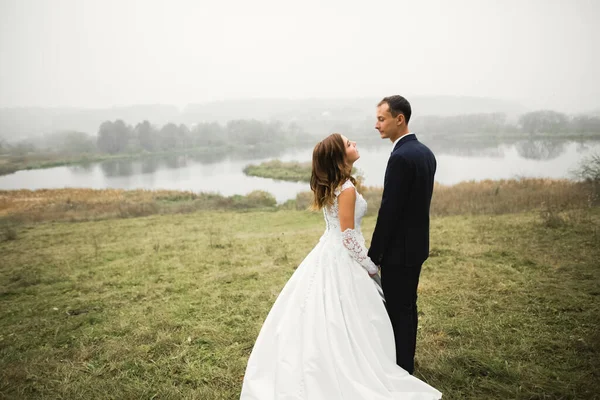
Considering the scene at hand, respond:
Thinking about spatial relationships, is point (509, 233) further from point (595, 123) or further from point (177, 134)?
point (177, 134)

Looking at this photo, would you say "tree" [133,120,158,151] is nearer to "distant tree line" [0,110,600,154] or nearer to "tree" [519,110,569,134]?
"distant tree line" [0,110,600,154]

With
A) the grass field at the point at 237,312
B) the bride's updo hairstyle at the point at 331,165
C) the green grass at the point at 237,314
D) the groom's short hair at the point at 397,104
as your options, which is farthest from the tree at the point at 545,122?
the bride's updo hairstyle at the point at 331,165

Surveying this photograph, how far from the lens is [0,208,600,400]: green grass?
338 cm

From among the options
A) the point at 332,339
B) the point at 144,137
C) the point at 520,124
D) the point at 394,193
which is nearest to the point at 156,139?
the point at 144,137

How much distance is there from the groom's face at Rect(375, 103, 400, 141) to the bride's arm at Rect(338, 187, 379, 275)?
0.56 metres

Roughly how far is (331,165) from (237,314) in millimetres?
3166

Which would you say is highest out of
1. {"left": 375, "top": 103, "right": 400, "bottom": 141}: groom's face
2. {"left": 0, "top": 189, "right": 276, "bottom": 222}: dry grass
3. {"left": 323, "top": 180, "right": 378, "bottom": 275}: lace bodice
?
{"left": 375, "top": 103, "right": 400, "bottom": 141}: groom's face

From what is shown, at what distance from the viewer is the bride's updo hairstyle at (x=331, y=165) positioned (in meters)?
2.78

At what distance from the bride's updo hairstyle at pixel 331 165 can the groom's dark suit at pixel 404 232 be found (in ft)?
1.17

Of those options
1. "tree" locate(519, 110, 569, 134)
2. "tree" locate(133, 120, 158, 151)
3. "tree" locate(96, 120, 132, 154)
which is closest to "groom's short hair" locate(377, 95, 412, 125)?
"tree" locate(519, 110, 569, 134)

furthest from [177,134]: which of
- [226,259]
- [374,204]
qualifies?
[226,259]

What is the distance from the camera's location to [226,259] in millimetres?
7887

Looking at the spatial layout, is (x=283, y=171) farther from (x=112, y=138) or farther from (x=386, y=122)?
(x=112, y=138)

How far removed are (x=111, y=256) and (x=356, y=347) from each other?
25.8 feet
